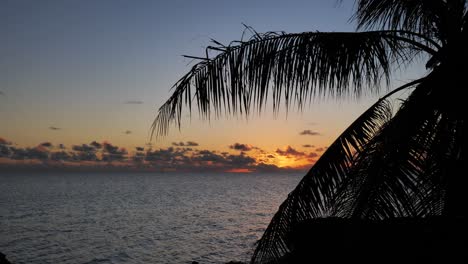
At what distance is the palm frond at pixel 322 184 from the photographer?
12.1 feet

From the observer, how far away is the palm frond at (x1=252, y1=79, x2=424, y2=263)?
368 cm

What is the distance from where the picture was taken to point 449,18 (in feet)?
11.6

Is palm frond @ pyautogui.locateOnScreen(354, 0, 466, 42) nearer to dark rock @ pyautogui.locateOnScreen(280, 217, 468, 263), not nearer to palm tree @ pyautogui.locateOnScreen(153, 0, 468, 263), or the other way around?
palm tree @ pyautogui.locateOnScreen(153, 0, 468, 263)

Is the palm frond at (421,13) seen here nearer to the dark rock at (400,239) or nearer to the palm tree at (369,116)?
the palm tree at (369,116)

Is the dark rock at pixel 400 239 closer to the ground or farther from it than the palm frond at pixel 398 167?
closer to the ground

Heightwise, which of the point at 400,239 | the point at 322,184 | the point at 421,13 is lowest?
the point at 400,239

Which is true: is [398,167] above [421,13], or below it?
below

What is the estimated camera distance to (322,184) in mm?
3678

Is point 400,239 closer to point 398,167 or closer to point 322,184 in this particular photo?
point 322,184

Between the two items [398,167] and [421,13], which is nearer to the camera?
[398,167]

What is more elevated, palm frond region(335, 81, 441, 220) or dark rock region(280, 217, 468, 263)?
palm frond region(335, 81, 441, 220)

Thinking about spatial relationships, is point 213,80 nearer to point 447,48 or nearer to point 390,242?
point 447,48

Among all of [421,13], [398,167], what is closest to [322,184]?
[398,167]

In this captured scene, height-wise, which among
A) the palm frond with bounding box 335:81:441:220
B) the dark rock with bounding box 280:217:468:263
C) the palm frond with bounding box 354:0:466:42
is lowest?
the dark rock with bounding box 280:217:468:263
